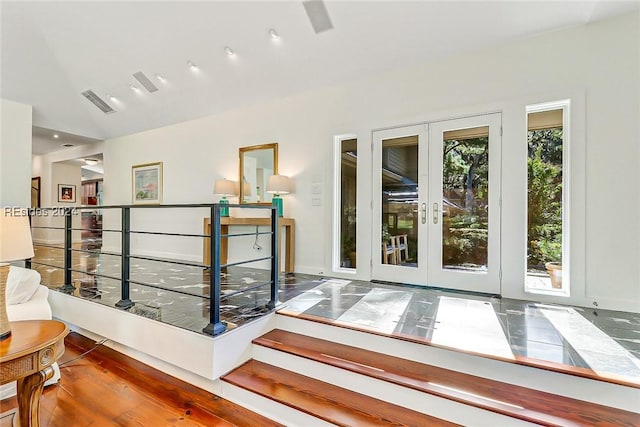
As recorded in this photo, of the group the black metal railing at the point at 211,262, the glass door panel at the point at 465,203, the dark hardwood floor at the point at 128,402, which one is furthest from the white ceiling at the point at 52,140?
the glass door panel at the point at 465,203

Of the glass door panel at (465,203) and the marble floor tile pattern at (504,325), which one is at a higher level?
the glass door panel at (465,203)

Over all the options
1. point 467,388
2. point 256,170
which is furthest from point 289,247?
point 467,388

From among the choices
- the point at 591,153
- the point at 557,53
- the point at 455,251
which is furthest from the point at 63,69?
the point at 591,153

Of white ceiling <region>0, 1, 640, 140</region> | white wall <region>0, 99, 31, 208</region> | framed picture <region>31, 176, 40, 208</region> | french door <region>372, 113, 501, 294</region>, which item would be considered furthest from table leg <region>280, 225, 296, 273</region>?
framed picture <region>31, 176, 40, 208</region>

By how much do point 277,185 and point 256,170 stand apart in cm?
72

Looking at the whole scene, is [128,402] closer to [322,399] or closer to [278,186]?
[322,399]

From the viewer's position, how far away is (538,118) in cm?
362

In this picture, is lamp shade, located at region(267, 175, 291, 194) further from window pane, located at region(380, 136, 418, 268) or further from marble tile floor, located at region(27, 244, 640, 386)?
window pane, located at region(380, 136, 418, 268)

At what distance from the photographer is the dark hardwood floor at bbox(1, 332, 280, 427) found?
1855 millimetres

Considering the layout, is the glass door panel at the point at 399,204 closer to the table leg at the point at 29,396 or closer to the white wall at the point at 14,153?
the table leg at the point at 29,396

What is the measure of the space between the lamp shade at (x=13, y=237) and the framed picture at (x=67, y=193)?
28.6 ft

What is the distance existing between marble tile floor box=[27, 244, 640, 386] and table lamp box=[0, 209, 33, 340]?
0.84m

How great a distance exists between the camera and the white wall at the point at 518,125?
278 cm

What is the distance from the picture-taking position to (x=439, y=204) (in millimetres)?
3570
